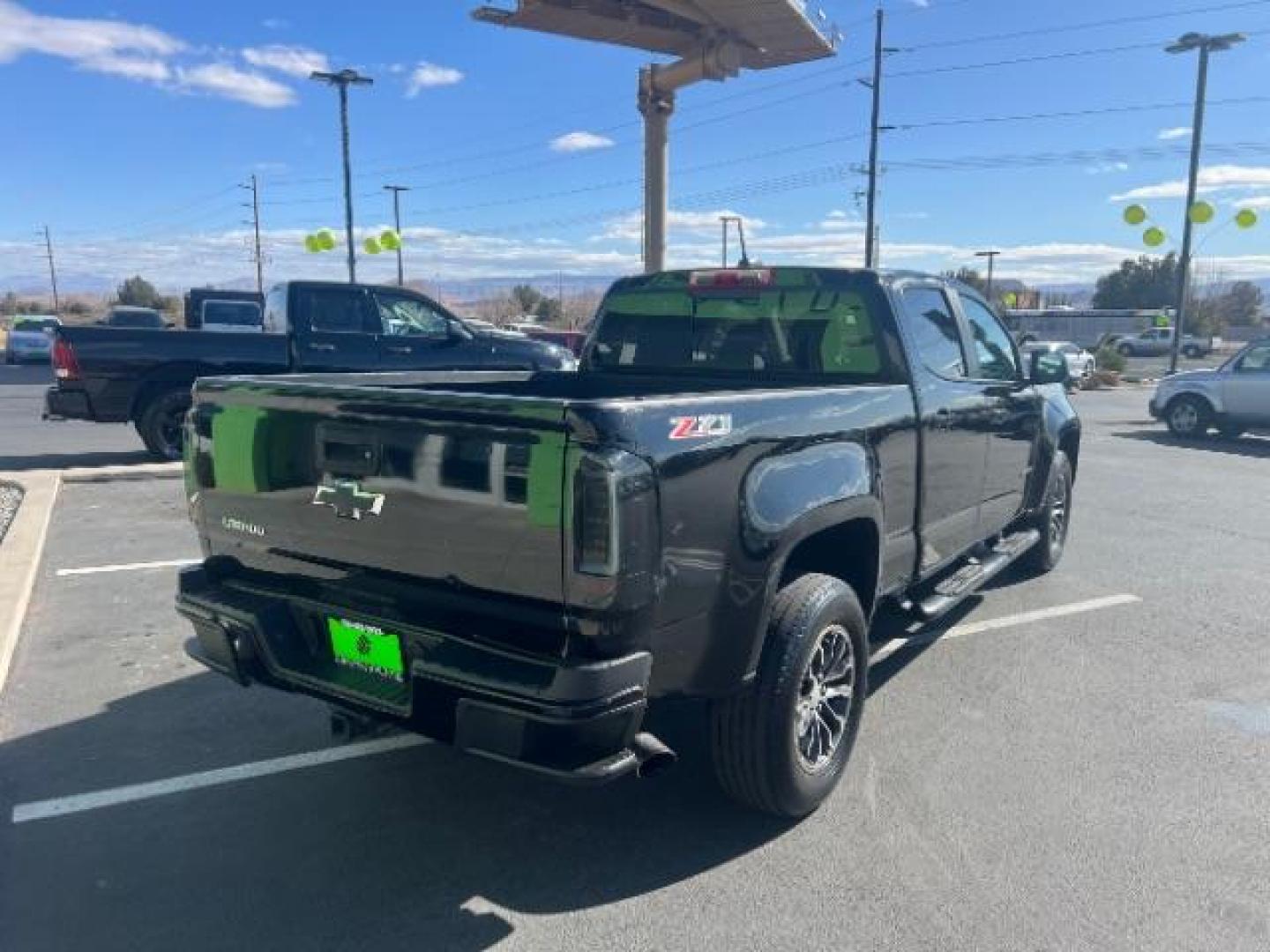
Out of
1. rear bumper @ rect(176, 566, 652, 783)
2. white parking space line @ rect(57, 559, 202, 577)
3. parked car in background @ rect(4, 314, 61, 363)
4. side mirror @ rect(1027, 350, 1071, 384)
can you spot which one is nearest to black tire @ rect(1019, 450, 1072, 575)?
side mirror @ rect(1027, 350, 1071, 384)

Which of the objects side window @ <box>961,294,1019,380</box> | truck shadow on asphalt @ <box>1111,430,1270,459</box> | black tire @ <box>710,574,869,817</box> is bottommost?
truck shadow on asphalt @ <box>1111,430,1270,459</box>

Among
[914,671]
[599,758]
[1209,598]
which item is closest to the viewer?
[599,758]

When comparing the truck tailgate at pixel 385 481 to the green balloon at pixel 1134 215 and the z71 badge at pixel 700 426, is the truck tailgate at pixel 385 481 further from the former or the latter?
the green balloon at pixel 1134 215

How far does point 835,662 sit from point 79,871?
259 cm

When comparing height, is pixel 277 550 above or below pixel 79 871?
above

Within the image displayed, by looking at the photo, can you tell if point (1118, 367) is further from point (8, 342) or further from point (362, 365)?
point (8, 342)

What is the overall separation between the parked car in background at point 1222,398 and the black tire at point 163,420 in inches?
566

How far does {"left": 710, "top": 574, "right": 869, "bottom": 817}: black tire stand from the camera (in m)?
3.14

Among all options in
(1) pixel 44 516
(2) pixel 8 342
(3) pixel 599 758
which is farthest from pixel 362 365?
(2) pixel 8 342

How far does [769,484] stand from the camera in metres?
3.06

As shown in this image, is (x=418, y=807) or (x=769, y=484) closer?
(x=769, y=484)

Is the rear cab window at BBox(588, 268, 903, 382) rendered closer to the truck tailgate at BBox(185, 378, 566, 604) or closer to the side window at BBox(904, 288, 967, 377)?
→ the side window at BBox(904, 288, 967, 377)

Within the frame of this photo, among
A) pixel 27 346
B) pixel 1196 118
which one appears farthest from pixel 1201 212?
pixel 27 346

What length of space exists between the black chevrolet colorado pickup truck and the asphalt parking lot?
0.42 m
